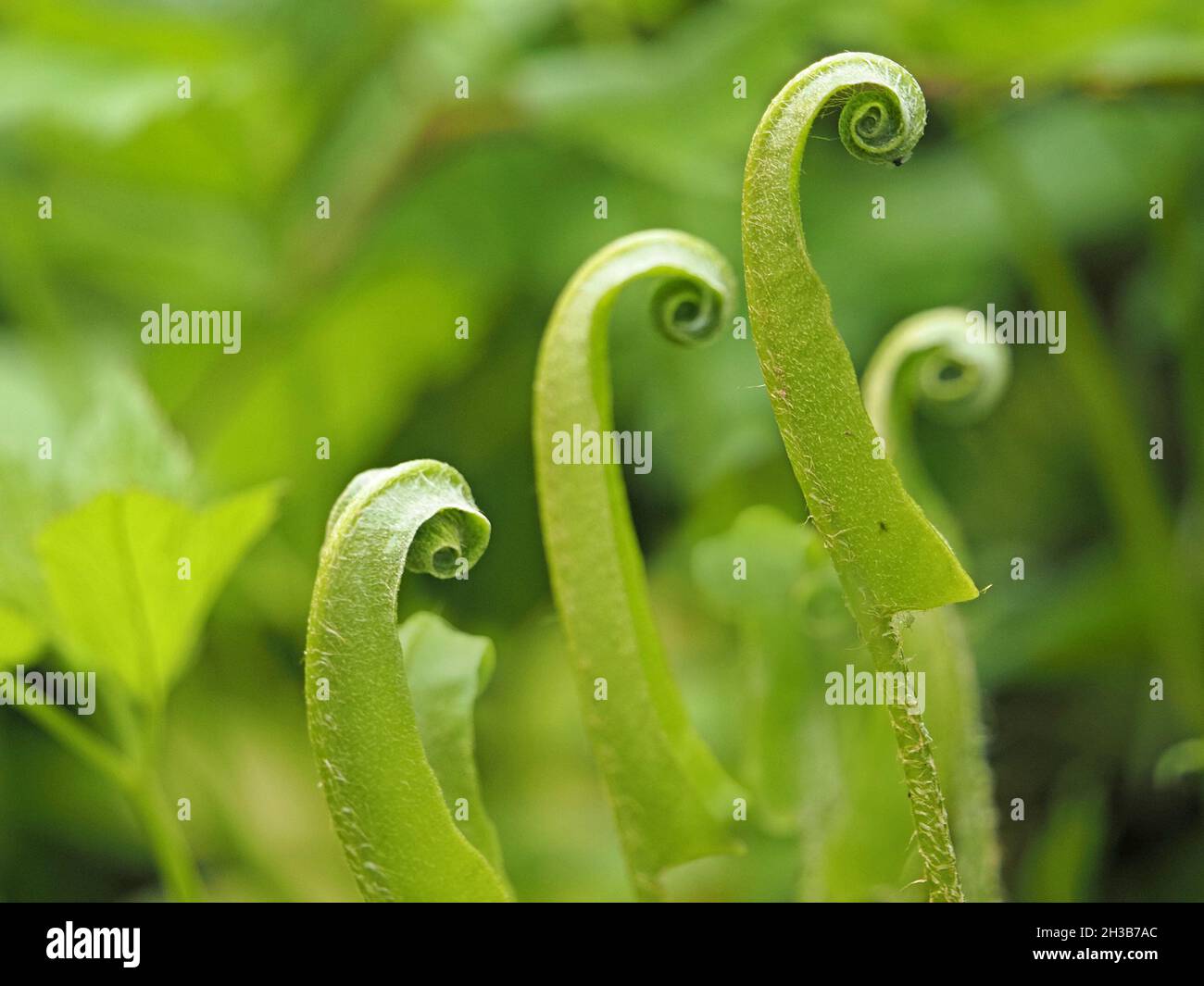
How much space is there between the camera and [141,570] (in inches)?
28.7

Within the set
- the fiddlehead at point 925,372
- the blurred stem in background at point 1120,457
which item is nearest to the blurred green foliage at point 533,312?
the blurred stem in background at point 1120,457

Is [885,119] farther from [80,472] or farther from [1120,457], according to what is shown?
[1120,457]

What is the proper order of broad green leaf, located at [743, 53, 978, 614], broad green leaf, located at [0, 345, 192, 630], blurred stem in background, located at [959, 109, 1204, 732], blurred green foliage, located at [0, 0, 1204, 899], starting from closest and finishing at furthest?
broad green leaf, located at [743, 53, 978, 614], broad green leaf, located at [0, 345, 192, 630], blurred stem in background, located at [959, 109, 1204, 732], blurred green foliage, located at [0, 0, 1204, 899]

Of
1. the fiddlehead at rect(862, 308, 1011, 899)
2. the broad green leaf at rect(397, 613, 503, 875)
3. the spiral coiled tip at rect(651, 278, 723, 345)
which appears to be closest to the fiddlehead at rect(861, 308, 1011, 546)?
the fiddlehead at rect(862, 308, 1011, 899)

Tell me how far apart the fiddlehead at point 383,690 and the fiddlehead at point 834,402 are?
131 mm

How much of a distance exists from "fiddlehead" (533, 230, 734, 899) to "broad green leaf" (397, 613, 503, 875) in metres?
0.04

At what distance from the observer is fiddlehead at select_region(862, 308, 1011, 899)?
2.17 ft

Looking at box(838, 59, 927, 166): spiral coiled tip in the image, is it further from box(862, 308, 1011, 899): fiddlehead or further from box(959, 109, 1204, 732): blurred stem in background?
box(959, 109, 1204, 732): blurred stem in background

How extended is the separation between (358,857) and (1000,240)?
1.25 meters

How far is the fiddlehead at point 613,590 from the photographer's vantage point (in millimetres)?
570

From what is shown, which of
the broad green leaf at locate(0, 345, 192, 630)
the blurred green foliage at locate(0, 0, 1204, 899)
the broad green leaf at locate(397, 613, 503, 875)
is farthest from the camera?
the blurred green foliage at locate(0, 0, 1204, 899)

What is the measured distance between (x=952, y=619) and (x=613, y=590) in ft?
0.74

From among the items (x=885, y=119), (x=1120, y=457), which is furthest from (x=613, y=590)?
(x=1120, y=457)

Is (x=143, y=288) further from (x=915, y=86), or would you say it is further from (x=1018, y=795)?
(x=915, y=86)
